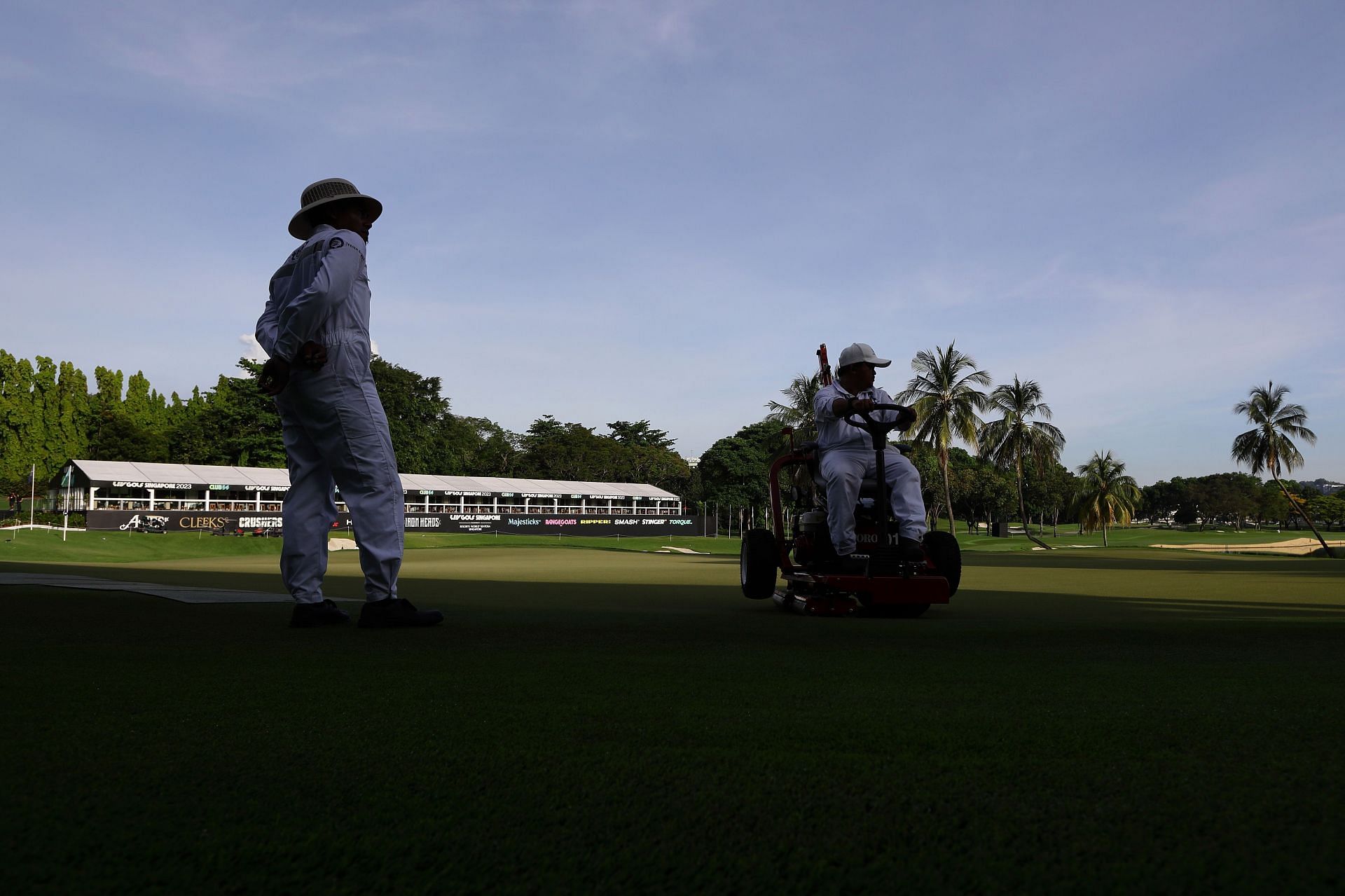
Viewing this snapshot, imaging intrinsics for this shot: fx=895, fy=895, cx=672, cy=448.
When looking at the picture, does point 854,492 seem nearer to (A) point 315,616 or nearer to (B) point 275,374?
(A) point 315,616

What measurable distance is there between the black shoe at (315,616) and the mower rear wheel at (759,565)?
317 centimetres

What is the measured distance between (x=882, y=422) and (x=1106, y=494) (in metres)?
65.5

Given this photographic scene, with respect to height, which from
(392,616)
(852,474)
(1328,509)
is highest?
(852,474)

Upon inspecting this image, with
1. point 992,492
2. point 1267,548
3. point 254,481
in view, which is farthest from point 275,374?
point 992,492

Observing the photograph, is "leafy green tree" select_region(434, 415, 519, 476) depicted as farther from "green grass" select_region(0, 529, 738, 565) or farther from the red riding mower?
the red riding mower

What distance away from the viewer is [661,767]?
5.06 ft

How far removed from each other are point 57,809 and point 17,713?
82cm

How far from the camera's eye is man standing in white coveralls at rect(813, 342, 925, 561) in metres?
5.72

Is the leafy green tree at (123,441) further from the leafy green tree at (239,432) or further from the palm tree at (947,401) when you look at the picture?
the palm tree at (947,401)

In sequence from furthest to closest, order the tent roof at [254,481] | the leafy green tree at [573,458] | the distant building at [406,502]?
1. the leafy green tree at [573,458]
2. the tent roof at [254,481]
3. the distant building at [406,502]

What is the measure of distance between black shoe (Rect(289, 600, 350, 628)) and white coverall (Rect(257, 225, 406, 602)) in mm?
127

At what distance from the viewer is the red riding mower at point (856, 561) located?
5496mm

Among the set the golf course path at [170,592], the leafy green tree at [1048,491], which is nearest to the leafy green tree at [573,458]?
the leafy green tree at [1048,491]

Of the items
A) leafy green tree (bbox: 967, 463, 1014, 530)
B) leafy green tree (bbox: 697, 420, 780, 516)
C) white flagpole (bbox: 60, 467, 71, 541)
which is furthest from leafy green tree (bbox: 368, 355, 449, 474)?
leafy green tree (bbox: 967, 463, 1014, 530)
